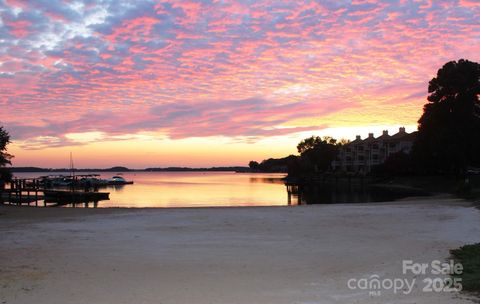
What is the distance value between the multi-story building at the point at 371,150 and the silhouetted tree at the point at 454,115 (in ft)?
148

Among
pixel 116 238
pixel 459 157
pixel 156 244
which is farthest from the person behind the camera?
pixel 459 157

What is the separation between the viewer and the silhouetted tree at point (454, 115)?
61.7 m

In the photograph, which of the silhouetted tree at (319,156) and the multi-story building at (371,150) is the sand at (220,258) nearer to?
the multi-story building at (371,150)

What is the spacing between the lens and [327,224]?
67.3ft

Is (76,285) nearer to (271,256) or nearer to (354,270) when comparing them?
(271,256)

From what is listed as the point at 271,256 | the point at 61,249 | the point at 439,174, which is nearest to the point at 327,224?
the point at 271,256

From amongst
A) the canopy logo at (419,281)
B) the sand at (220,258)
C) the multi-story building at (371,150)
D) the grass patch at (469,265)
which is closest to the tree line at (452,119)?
the multi-story building at (371,150)

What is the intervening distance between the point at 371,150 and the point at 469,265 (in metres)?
128

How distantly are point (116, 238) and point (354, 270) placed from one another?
9380 millimetres

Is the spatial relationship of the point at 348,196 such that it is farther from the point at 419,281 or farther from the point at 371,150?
the point at 371,150

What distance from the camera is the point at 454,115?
6369 centimetres

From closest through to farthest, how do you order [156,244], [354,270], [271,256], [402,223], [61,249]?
Answer: [354,270] → [271,256] → [61,249] → [156,244] → [402,223]

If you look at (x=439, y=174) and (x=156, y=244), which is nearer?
(x=156, y=244)

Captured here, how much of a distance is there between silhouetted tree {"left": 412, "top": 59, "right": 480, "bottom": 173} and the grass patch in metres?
54.5
